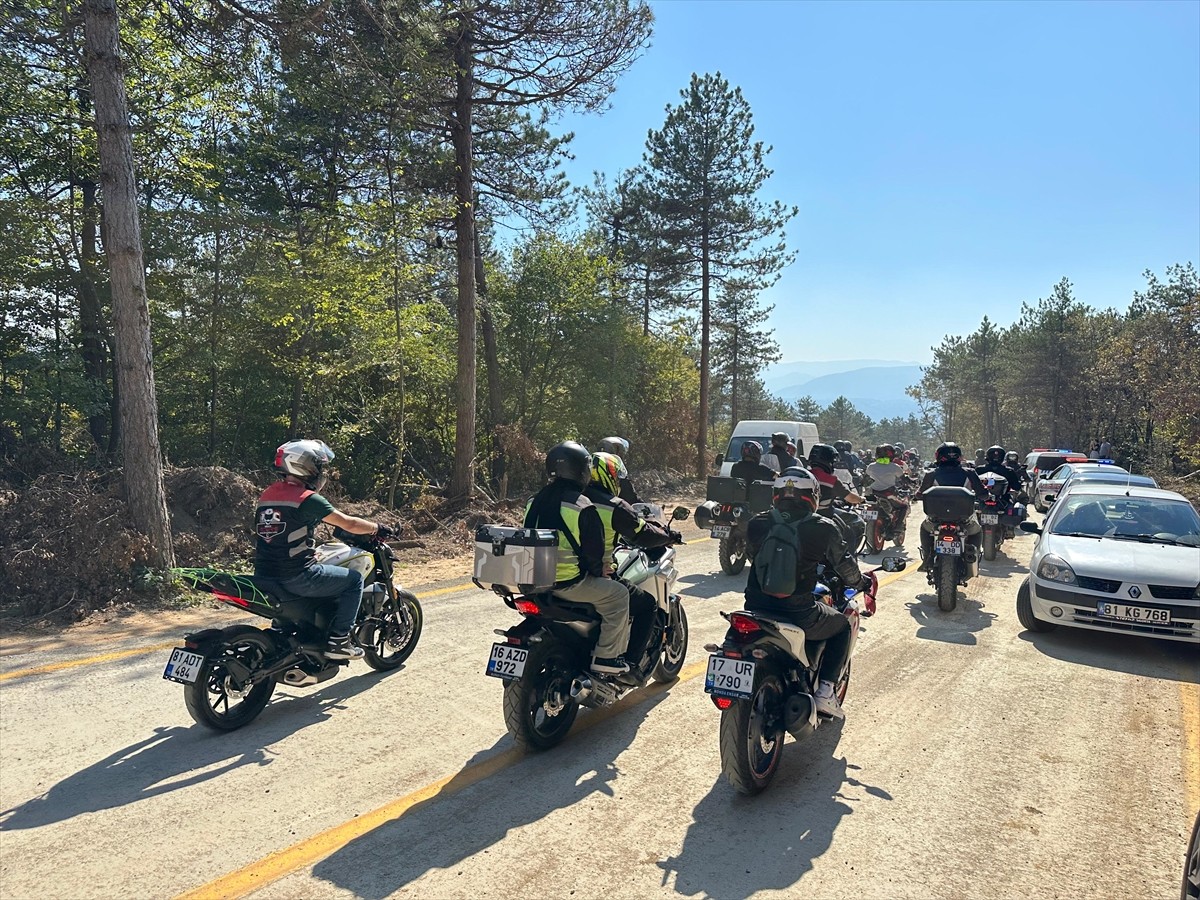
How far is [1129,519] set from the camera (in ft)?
27.1

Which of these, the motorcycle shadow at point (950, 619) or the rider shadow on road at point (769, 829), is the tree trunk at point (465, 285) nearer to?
the motorcycle shadow at point (950, 619)

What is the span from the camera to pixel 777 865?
3.48m

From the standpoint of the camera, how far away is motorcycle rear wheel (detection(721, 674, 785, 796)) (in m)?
3.97

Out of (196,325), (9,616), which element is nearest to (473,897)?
(9,616)

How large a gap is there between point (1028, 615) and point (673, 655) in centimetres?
418

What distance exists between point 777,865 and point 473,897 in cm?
140

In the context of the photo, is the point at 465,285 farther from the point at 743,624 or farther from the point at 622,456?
the point at 743,624

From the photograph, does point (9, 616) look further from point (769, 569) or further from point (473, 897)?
point (769, 569)

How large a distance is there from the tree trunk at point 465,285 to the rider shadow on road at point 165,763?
982cm

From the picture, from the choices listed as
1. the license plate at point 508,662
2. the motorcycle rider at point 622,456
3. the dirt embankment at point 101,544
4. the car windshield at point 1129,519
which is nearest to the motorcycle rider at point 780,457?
the car windshield at point 1129,519

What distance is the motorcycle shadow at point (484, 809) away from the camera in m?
3.36

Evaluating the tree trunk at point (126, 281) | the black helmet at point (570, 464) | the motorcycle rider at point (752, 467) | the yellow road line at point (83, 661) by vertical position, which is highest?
the tree trunk at point (126, 281)

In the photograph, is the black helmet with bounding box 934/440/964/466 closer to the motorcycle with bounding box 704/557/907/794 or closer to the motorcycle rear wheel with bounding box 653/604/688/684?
the motorcycle rear wheel with bounding box 653/604/688/684

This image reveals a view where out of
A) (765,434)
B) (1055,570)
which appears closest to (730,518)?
(1055,570)
